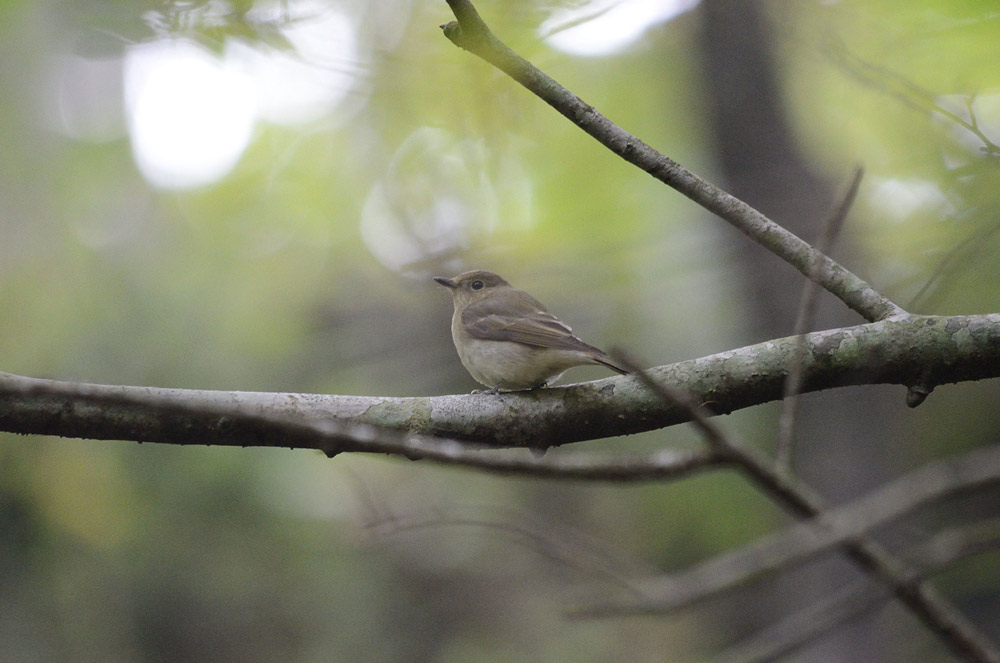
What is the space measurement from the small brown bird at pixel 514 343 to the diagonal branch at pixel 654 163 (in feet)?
2.36

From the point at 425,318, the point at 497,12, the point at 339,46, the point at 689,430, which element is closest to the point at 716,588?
the point at 497,12

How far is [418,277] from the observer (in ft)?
19.5

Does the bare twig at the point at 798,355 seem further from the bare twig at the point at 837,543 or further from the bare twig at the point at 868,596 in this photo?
the bare twig at the point at 868,596

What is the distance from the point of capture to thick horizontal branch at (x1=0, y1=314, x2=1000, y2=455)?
8.11ft

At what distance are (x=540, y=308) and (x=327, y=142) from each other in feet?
14.4

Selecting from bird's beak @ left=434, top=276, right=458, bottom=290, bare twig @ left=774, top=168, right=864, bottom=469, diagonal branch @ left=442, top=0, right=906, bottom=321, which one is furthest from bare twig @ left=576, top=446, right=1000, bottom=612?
bird's beak @ left=434, top=276, right=458, bottom=290

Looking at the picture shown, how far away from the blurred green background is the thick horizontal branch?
128 cm

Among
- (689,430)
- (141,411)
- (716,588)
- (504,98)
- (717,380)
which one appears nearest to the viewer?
(716,588)

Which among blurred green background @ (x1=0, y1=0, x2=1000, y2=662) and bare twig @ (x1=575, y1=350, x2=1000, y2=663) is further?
blurred green background @ (x1=0, y1=0, x2=1000, y2=662)

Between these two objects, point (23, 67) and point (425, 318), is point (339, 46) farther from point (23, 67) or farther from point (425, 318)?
Result: point (23, 67)

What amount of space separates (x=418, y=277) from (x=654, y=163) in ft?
11.2

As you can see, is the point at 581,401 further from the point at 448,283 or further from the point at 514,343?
the point at 448,283

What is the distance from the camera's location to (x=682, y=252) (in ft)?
20.3

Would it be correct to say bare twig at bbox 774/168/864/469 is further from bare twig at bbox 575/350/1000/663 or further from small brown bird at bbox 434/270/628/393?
small brown bird at bbox 434/270/628/393
